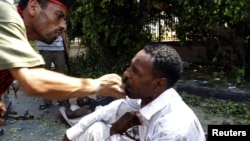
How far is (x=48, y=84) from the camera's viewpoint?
6.08 feet

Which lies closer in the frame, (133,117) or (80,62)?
(133,117)

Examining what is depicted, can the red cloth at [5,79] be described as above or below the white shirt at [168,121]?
above

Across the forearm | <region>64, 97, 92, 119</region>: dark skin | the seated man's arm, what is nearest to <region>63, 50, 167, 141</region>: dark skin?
the forearm

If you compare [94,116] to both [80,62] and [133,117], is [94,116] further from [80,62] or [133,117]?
[80,62]

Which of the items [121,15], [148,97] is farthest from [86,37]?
[148,97]

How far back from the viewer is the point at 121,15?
8.80 meters

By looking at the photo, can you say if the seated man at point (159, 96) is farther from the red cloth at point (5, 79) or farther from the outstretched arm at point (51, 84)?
the red cloth at point (5, 79)

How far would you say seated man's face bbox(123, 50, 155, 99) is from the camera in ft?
8.02

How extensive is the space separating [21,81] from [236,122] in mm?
4280

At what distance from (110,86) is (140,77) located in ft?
1.00

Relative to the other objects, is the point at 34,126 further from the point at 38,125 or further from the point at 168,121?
the point at 168,121

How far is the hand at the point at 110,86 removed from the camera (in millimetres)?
2156

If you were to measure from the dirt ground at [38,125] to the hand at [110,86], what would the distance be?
2.94 metres

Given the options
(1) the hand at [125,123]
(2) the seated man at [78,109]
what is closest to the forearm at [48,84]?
(1) the hand at [125,123]
